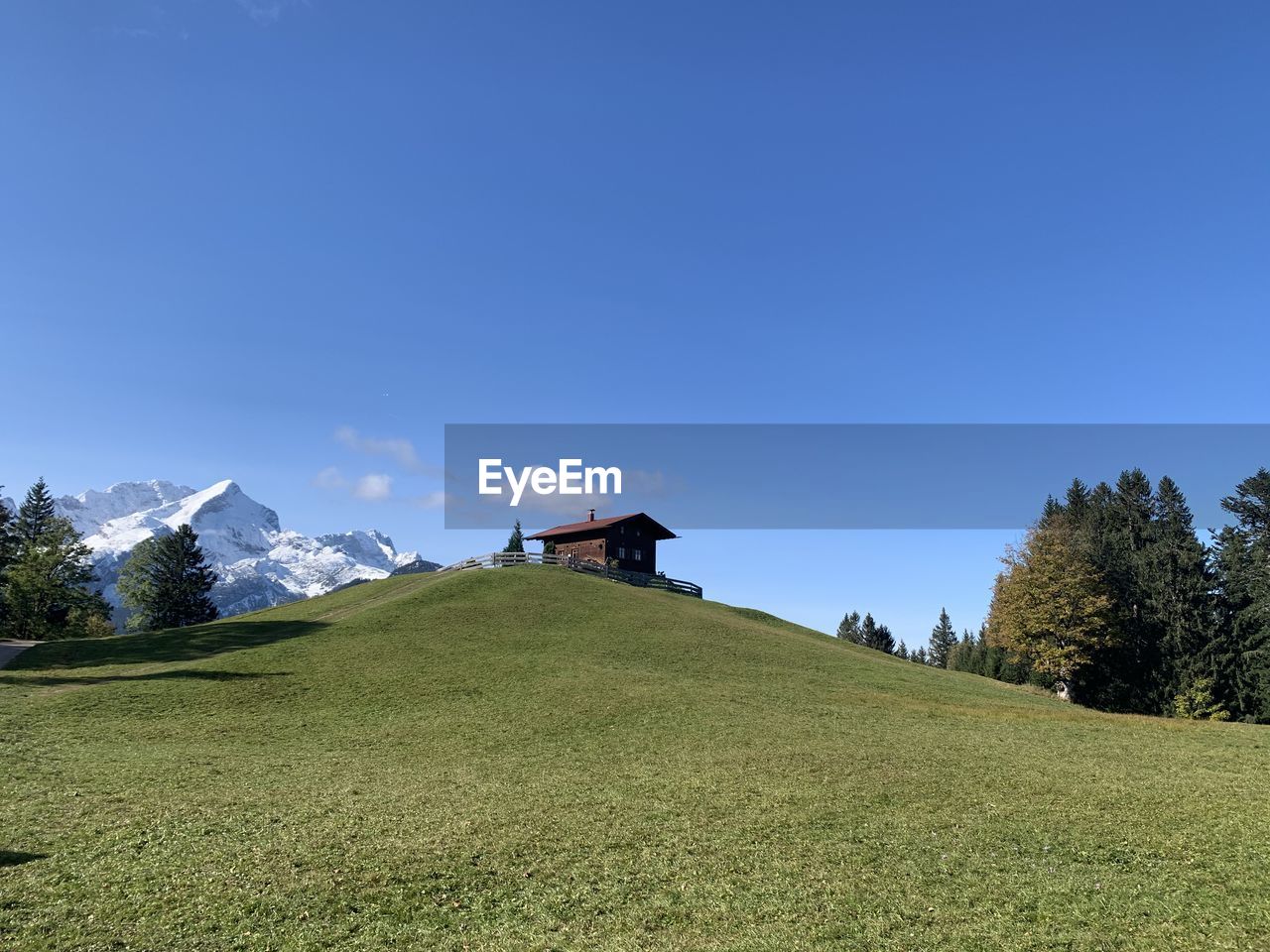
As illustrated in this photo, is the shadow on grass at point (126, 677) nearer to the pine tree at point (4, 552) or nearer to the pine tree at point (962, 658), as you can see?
the pine tree at point (4, 552)

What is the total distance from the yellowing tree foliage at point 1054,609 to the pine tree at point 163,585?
107240mm

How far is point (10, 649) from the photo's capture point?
45906 millimetres

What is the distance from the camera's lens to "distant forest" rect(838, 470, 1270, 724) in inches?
2645

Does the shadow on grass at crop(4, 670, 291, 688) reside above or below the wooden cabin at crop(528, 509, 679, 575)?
below

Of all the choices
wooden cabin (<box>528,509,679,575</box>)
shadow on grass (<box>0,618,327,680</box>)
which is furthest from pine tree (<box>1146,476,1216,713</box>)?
shadow on grass (<box>0,618,327,680</box>)

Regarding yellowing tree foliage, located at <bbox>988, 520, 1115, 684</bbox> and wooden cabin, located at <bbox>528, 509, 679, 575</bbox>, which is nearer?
yellowing tree foliage, located at <bbox>988, 520, 1115, 684</bbox>

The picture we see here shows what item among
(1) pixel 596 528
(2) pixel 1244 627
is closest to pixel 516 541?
(1) pixel 596 528

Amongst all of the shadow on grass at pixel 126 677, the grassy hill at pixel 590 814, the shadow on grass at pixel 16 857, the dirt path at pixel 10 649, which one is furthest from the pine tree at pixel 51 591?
the shadow on grass at pixel 16 857

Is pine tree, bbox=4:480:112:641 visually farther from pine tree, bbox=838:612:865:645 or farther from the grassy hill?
pine tree, bbox=838:612:865:645

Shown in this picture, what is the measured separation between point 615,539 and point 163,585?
70.4m

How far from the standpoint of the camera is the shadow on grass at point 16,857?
1354cm

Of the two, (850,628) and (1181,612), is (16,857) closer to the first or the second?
(1181,612)

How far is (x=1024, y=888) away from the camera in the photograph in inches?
528

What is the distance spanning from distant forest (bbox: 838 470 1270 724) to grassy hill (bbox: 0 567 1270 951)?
3320 centimetres
